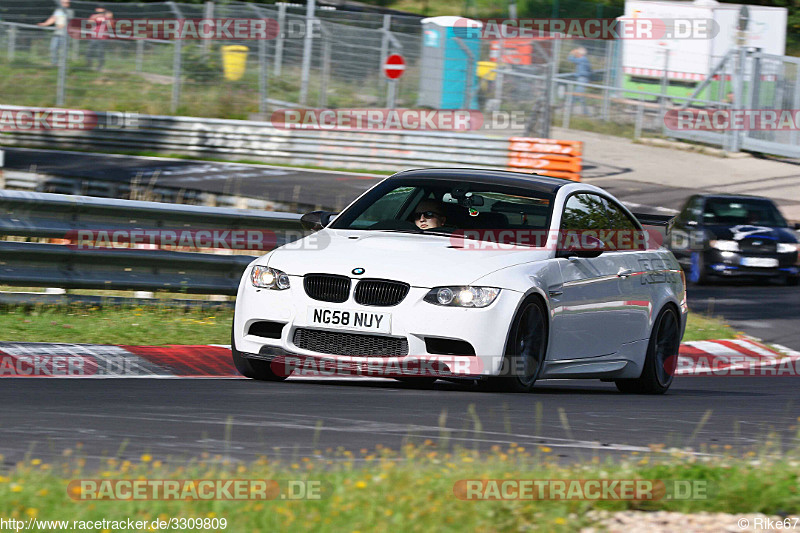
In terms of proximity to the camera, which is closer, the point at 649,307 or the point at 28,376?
the point at 28,376

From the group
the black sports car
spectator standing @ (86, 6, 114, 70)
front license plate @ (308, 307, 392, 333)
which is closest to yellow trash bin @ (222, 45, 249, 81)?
spectator standing @ (86, 6, 114, 70)


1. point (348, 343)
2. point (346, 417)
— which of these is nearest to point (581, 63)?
point (348, 343)

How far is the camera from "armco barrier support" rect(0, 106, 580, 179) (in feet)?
83.1

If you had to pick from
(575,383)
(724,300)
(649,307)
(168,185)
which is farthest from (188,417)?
(168,185)

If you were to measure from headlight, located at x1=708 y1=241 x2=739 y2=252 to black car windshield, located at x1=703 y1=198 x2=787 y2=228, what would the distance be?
0.50m

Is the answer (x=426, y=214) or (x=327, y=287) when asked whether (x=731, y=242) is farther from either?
(x=327, y=287)

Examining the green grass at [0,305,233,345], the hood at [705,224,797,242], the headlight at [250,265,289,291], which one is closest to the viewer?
the headlight at [250,265,289,291]

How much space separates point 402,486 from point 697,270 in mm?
15416

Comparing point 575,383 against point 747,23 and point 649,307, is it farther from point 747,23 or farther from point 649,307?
point 747,23

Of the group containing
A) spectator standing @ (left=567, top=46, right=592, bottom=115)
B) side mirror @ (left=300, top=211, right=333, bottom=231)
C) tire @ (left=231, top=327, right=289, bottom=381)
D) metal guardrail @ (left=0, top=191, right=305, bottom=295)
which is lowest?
tire @ (left=231, top=327, right=289, bottom=381)

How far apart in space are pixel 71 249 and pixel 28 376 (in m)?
2.60

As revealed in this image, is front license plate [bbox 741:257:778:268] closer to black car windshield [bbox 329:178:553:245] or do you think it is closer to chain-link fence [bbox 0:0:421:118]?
chain-link fence [bbox 0:0:421:118]

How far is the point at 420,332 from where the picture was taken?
7.50 meters

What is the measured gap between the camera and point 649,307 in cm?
944
